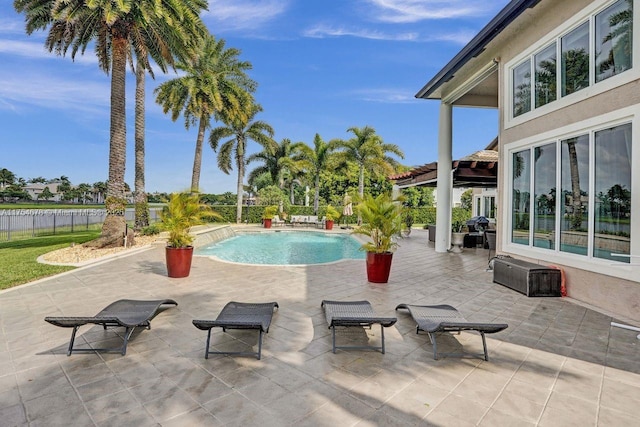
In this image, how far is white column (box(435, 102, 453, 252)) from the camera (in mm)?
12727

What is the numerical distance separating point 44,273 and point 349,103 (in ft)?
111


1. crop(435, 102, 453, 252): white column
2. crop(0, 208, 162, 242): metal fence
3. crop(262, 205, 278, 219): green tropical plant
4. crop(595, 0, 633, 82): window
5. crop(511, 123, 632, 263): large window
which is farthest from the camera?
crop(262, 205, 278, 219): green tropical plant

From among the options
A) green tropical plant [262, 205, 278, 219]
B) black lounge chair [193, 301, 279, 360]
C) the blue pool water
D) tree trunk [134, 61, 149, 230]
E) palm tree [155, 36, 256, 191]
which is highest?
palm tree [155, 36, 256, 191]

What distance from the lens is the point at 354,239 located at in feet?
61.5

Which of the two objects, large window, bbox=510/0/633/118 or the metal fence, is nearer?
large window, bbox=510/0/633/118

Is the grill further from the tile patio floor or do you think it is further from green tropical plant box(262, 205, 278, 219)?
green tropical plant box(262, 205, 278, 219)

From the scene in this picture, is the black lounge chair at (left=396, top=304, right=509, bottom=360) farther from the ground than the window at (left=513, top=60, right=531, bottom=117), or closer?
closer

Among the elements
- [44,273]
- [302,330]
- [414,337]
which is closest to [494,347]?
[414,337]

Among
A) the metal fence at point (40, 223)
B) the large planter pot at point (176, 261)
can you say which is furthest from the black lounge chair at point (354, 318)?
the metal fence at point (40, 223)

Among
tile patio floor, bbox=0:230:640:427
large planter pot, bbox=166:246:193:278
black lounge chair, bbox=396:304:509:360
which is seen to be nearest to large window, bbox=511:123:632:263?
tile patio floor, bbox=0:230:640:427

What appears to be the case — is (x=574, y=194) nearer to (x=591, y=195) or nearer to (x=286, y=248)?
(x=591, y=195)

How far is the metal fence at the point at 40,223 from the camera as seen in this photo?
15.7m

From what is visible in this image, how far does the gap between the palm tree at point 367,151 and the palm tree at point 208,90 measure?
332 inches

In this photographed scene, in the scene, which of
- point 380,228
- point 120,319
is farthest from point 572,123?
point 120,319
